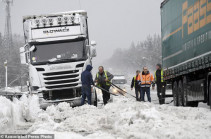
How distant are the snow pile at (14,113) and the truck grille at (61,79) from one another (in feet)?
11.4

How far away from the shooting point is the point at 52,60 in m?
15.6

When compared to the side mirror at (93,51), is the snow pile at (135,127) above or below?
below

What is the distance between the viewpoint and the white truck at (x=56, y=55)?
15.6 meters

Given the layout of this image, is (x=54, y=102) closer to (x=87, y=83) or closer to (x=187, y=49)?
(x=87, y=83)

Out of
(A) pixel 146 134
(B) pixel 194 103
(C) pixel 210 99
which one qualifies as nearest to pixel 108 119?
(A) pixel 146 134

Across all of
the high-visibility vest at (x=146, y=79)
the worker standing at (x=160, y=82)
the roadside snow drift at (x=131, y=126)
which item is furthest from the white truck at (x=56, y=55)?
the roadside snow drift at (x=131, y=126)

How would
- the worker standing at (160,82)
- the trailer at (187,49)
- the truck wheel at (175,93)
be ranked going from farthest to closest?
the worker standing at (160,82), the truck wheel at (175,93), the trailer at (187,49)

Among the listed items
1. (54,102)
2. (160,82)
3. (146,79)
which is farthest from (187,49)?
(54,102)

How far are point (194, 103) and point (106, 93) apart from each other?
3628mm

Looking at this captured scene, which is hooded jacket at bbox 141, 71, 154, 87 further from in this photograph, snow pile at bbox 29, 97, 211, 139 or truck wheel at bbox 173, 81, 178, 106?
snow pile at bbox 29, 97, 211, 139

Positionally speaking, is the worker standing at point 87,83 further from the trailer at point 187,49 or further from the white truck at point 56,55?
the trailer at point 187,49

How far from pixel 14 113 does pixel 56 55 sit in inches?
216

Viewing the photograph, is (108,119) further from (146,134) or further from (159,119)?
(146,134)

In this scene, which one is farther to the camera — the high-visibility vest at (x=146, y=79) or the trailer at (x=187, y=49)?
the high-visibility vest at (x=146, y=79)
